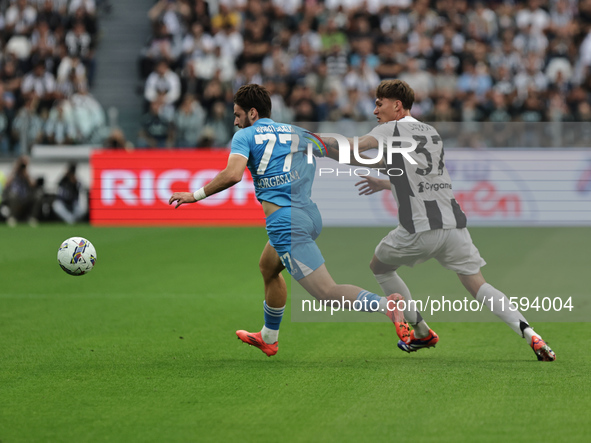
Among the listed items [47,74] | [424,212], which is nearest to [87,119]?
[47,74]

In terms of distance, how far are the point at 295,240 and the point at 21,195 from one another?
15231 millimetres

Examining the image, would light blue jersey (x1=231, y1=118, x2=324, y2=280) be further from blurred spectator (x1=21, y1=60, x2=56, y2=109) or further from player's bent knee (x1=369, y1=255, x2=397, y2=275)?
blurred spectator (x1=21, y1=60, x2=56, y2=109)

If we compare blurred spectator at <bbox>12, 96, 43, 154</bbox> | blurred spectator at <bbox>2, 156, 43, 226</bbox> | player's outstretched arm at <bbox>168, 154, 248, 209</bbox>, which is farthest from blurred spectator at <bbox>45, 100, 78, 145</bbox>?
player's outstretched arm at <bbox>168, 154, 248, 209</bbox>

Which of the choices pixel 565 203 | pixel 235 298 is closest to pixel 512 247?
pixel 565 203

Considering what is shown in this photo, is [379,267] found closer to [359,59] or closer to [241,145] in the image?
[241,145]

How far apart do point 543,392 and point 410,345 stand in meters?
1.54

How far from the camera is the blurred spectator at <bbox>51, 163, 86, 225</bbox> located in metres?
20.4

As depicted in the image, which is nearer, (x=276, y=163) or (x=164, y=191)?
(x=276, y=163)

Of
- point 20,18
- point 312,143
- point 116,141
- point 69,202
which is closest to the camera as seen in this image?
point 312,143

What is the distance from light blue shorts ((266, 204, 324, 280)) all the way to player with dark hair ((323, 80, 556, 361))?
618 millimetres

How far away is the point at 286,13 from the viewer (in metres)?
23.4

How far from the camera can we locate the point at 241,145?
22.1 ft

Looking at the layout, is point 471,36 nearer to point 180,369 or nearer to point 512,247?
point 512,247

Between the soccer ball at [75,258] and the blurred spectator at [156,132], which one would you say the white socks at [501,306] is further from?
the blurred spectator at [156,132]
